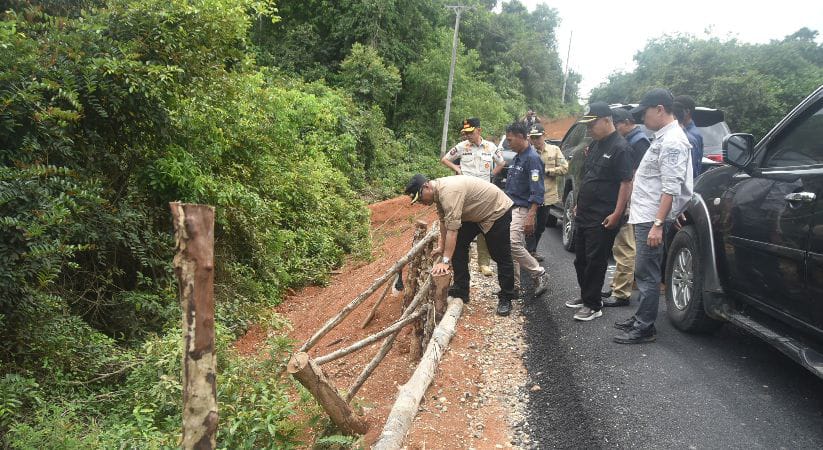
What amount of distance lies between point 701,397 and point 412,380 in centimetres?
190

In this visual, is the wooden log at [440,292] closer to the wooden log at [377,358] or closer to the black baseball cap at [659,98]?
the wooden log at [377,358]

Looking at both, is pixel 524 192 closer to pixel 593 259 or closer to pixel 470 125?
pixel 593 259

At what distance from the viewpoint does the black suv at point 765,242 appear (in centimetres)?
311

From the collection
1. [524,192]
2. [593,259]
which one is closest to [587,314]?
[593,259]

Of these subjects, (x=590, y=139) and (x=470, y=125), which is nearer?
(x=470, y=125)

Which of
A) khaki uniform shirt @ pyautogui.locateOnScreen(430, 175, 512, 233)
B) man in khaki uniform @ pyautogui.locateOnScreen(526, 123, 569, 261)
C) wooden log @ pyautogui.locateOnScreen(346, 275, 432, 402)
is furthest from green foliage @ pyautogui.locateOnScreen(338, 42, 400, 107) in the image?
wooden log @ pyautogui.locateOnScreen(346, 275, 432, 402)

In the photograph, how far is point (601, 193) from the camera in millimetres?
4715

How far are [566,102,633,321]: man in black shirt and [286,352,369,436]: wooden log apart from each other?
2502 mm

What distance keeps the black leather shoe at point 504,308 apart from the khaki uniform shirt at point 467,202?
2.64 ft

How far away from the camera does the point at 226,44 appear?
601 cm

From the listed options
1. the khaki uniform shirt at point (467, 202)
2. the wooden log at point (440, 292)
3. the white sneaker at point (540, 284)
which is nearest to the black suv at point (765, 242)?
the white sneaker at point (540, 284)

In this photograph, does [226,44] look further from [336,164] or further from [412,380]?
[336,164]

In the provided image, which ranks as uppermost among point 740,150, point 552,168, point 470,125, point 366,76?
point 366,76

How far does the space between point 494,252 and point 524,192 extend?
87 centimetres
